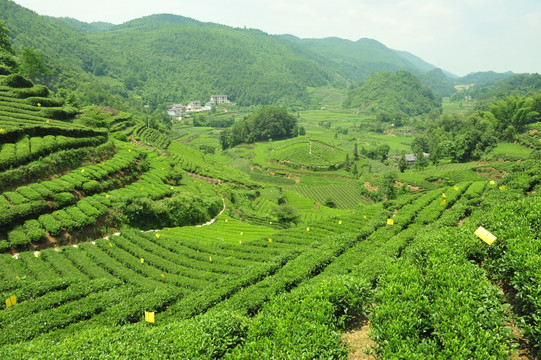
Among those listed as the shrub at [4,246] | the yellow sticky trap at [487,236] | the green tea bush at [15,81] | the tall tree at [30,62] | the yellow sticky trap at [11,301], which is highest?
the tall tree at [30,62]

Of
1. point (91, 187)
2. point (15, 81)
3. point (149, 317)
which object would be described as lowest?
point (149, 317)

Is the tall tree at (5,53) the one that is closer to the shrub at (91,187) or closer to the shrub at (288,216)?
the shrub at (91,187)

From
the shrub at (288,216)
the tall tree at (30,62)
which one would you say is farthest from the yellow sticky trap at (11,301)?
the tall tree at (30,62)

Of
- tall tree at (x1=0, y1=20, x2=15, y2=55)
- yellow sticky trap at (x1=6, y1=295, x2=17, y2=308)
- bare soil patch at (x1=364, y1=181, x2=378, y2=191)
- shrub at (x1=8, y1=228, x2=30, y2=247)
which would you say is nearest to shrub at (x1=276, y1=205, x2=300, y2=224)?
shrub at (x1=8, y1=228, x2=30, y2=247)

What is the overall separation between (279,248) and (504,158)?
263 ft

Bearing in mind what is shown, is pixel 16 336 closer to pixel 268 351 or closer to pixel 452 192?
pixel 268 351

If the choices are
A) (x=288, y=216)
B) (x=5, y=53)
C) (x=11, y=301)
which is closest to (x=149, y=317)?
(x=11, y=301)

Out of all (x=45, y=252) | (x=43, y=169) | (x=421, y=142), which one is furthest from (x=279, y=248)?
(x=421, y=142)

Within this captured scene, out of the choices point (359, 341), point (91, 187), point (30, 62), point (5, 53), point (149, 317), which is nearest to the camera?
point (359, 341)

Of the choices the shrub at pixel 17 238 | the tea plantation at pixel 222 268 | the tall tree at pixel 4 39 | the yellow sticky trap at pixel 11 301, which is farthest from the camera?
the tall tree at pixel 4 39

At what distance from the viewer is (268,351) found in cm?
892

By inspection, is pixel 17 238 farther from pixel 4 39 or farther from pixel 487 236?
pixel 4 39

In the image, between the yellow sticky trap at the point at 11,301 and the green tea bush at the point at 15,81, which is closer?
the yellow sticky trap at the point at 11,301

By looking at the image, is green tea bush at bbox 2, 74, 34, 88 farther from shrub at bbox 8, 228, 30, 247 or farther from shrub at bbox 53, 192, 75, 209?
shrub at bbox 8, 228, 30, 247
